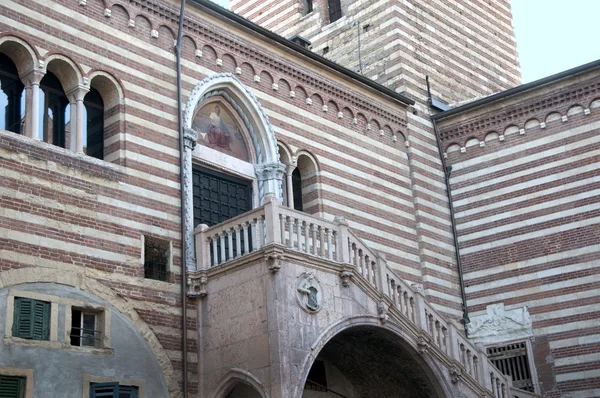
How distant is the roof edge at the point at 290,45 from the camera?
17.7 metres

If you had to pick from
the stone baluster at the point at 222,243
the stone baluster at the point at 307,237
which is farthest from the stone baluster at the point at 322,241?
the stone baluster at the point at 222,243

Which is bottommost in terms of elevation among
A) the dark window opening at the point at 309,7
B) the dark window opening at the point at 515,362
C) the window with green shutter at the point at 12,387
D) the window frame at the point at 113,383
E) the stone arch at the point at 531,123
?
the window with green shutter at the point at 12,387

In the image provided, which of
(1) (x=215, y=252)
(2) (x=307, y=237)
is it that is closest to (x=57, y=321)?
(1) (x=215, y=252)

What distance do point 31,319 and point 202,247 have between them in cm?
335

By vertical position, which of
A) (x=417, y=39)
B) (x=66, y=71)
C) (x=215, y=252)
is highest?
(x=417, y=39)

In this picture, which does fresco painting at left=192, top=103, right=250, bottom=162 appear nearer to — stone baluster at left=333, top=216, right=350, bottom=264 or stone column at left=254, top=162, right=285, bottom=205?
stone column at left=254, top=162, right=285, bottom=205

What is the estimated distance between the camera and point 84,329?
45.1 feet

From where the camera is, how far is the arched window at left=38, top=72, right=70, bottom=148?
14.9 metres

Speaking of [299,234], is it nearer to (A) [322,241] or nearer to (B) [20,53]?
(A) [322,241]

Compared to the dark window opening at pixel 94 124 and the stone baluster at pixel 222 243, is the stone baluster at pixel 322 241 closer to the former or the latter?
the stone baluster at pixel 222 243

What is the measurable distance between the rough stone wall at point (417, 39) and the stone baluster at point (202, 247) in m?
9.41

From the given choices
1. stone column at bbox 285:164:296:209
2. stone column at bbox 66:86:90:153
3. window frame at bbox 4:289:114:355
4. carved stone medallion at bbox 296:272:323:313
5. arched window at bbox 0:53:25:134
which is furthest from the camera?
stone column at bbox 285:164:296:209

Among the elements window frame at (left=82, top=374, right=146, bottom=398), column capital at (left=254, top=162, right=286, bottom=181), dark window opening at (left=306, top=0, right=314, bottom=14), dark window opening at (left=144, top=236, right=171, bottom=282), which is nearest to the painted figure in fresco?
column capital at (left=254, top=162, right=286, bottom=181)

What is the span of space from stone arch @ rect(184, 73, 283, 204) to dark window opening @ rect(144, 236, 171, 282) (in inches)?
120
